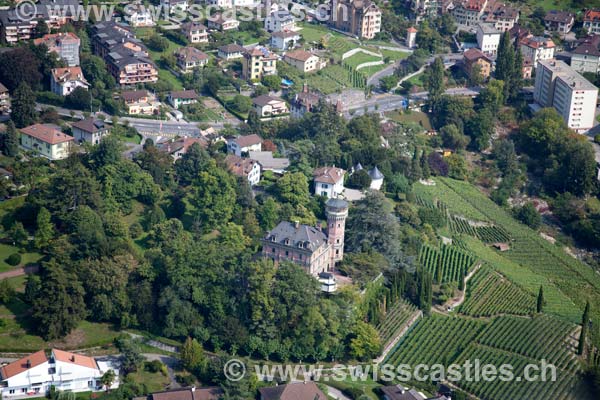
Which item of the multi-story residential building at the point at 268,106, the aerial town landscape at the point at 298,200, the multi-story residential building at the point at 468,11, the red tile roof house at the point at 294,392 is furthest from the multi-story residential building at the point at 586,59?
the red tile roof house at the point at 294,392

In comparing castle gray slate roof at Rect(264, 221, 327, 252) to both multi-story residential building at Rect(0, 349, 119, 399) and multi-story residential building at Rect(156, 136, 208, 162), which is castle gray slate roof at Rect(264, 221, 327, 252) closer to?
multi-story residential building at Rect(156, 136, 208, 162)

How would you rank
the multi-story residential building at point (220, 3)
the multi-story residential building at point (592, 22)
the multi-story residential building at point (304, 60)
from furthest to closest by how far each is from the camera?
the multi-story residential building at point (592, 22)
the multi-story residential building at point (220, 3)
the multi-story residential building at point (304, 60)

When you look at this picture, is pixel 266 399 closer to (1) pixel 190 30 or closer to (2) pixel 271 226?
(2) pixel 271 226

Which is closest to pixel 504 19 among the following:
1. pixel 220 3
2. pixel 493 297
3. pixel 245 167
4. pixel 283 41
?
pixel 283 41

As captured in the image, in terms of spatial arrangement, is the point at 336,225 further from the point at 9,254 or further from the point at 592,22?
the point at 592,22

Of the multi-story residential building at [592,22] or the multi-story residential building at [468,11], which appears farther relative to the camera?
the multi-story residential building at [468,11]

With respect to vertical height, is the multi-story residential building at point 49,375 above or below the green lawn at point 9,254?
below

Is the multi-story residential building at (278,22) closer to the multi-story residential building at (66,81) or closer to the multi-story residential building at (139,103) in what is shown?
the multi-story residential building at (139,103)
